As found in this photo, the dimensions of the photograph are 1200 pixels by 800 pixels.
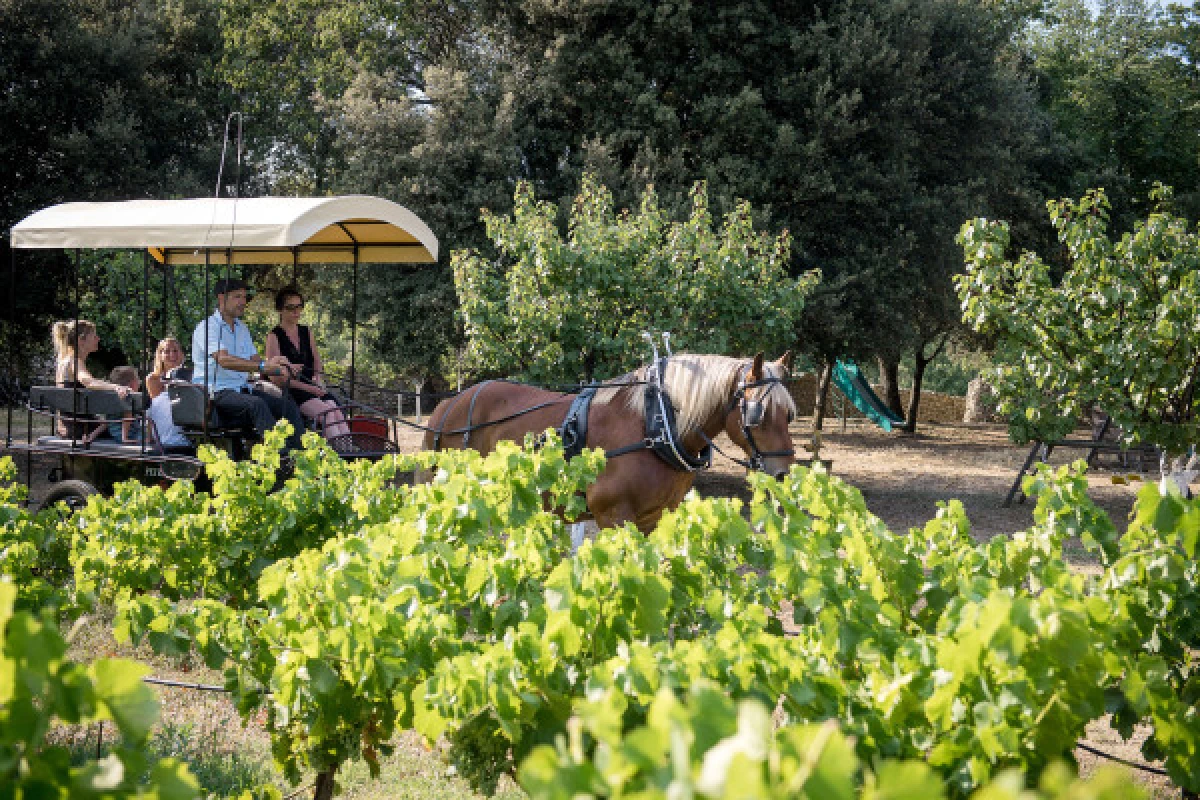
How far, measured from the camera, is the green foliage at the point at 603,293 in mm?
10906

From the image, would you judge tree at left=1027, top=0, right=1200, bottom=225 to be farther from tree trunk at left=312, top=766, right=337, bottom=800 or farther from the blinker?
tree trunk at left=312, top=766, right=337, bottom=800

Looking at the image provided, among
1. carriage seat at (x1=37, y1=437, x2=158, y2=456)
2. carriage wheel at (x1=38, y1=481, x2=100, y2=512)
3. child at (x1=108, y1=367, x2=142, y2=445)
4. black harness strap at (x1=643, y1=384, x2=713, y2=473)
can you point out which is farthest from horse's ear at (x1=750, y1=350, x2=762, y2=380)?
carriage wheel at (x1=38, y1=481, x2=100, y2=512)

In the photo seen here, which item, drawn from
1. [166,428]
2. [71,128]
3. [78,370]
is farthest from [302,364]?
[71,128]

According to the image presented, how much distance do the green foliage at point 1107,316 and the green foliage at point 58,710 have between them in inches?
333

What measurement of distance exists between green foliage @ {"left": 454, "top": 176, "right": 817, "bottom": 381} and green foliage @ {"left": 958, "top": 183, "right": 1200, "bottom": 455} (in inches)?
107

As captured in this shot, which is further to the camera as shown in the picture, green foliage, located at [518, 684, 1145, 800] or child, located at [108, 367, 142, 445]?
child, located at [108, 367, 142, 445]

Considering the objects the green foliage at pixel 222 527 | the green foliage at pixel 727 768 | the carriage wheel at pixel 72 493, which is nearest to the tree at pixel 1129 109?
the carriage wheel at pixel 72 493

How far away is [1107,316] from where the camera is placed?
9633 millimetres

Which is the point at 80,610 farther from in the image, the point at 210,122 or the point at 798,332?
the point at 210,122

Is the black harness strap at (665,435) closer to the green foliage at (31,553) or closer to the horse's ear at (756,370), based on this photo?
the horse's ear at (756,370)

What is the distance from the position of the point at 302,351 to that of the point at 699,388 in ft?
11.4

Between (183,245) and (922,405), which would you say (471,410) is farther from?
(922,405)

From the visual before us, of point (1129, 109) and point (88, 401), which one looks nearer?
point (88, 401)

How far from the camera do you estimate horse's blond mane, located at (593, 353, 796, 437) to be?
691cm
